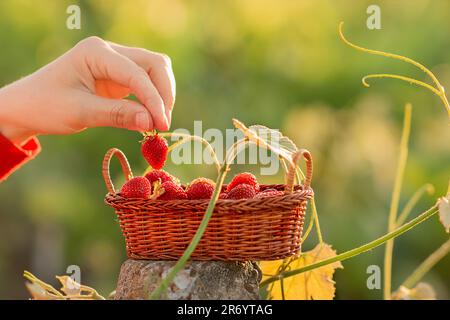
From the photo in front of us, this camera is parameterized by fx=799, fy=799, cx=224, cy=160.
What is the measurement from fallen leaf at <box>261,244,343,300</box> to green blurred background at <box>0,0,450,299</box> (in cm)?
Result: 355

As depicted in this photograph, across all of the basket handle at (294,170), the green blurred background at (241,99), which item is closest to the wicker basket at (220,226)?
the basket handle at (294,170)

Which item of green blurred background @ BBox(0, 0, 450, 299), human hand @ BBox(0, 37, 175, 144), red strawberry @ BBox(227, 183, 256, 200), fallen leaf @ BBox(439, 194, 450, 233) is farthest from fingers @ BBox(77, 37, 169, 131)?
green blurred background @ BBox(0, 0, 450, 299)

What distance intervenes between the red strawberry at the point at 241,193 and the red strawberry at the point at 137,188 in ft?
0.32

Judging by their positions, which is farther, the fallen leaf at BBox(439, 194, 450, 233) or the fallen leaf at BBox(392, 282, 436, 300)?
the fallen leaf at BBox(392, 282, 436, 300)

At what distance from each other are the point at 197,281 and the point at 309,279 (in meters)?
0.20

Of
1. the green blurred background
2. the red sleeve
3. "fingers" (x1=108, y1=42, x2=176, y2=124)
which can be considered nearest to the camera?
"fingers" (x1=108, y1=42, x2=176, y2=124)

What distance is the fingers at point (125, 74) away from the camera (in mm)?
933

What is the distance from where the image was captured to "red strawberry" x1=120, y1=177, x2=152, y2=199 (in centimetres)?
95

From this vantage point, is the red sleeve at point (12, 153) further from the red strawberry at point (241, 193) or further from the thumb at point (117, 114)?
the red strawberry at point (241, 193)

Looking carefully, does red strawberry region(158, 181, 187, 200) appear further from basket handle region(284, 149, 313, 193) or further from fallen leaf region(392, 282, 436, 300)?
fallen leaf region(392, 282, 436, 300)

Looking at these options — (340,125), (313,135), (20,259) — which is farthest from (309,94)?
(20,259)

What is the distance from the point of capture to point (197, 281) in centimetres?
96

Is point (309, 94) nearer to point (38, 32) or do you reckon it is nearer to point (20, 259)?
point (38, 32)
